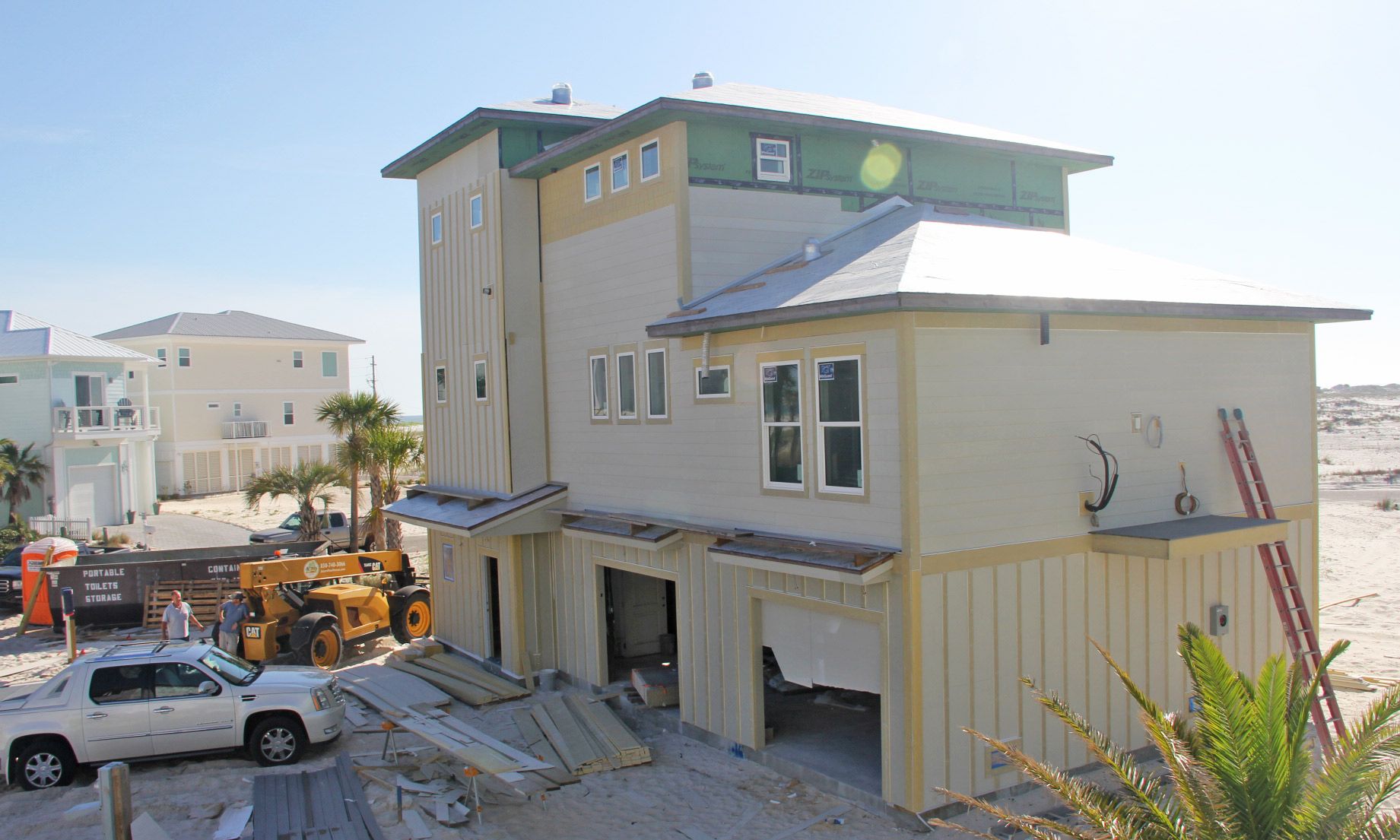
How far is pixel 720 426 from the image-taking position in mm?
13867

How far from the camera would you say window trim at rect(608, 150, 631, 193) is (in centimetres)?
1606

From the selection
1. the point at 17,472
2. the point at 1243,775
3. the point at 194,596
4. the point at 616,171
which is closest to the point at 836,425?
the point at 1243,775

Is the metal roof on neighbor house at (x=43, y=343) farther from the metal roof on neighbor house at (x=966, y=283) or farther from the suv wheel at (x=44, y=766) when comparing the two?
the metal roof on neighbor house at (x=966, y=283)

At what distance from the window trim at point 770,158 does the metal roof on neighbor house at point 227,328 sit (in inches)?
1808

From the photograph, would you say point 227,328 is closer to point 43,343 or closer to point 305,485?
point 43,343

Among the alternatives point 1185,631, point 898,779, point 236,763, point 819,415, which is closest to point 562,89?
point 819,415

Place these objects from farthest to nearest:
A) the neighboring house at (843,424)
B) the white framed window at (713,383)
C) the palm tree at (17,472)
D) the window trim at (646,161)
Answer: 1. the palm tree at (17,472)
2. the window trim at (646,161)
3. the white framed window at (713,383)
4. the neighboring house at (843,424)

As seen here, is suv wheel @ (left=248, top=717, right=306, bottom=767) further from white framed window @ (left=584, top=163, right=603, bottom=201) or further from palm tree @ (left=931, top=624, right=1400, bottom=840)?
palm tree @ (left=931, top=624, right=1400, bottom=840)

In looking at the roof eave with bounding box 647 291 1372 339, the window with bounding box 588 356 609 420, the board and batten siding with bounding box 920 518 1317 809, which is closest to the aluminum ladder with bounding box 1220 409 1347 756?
the board and batten siding with bounding box 920 518 1317 809

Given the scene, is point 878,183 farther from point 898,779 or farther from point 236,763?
point 236,763

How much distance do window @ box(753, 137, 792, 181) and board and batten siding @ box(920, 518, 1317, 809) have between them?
753 cm

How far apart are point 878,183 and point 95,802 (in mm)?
14414

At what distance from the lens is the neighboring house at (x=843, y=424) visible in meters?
11.2

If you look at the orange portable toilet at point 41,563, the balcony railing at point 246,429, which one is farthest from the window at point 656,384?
the balcony railing at point 246,429
